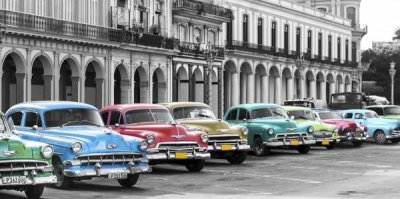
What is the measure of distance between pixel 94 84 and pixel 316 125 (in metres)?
18.6

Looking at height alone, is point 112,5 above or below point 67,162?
above

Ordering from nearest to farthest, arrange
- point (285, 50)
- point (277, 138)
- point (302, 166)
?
point (302, 166)
point (277, 138)
point (285, 50)

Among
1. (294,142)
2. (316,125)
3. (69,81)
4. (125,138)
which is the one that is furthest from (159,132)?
(69,81)

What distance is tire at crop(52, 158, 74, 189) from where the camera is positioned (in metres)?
16.2

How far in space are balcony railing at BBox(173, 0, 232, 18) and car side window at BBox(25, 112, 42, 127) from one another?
35389 mm

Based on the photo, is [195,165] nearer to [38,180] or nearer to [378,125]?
[38,180]

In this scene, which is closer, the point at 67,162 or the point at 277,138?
the point at 67,162

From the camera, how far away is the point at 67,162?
52.1 feet

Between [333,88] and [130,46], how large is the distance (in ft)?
131

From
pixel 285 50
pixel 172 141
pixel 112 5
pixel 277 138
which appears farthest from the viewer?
pixel 285 50

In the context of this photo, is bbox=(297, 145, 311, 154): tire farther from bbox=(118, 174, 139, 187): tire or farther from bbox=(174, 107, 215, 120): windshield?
bbox=(118, 174, 139, 187): tire

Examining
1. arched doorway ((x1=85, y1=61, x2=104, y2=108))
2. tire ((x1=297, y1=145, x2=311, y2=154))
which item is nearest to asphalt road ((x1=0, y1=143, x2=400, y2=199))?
tire ((x1=297, y1=145, x2=311, y2=154))

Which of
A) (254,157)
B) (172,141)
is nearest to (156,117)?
(172,141)

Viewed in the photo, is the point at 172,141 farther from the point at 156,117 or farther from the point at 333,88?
the point at 333,88
